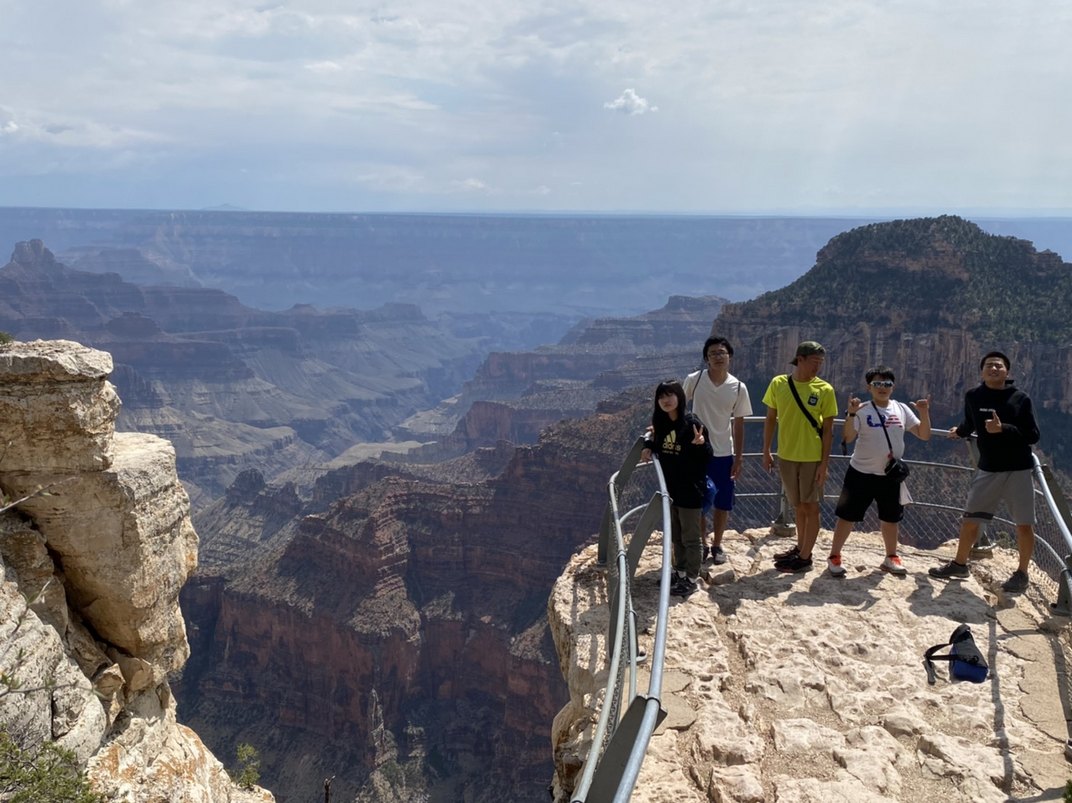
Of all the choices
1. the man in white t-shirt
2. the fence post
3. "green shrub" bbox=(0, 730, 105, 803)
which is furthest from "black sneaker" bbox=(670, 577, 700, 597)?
"green shrub" bbox=(0, 730, 105, 803)

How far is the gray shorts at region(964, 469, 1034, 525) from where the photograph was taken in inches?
286

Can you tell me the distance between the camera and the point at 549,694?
3444cm

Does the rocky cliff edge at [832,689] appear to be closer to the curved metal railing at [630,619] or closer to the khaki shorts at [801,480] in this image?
the curved metal railing at [630,619]

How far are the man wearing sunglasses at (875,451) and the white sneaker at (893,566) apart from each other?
0.07ft

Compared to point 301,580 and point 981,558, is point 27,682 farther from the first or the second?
point 301,580

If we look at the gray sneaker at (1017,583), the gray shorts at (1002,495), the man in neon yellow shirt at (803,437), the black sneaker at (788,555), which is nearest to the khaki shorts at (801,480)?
the man in neon yellow shirt at (803,437)

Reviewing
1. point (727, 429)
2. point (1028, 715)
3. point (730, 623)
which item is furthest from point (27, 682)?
point (1028, 715)

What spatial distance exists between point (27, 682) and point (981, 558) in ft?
28.5

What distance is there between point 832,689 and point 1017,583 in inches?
104

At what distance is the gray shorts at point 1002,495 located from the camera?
7.25 meters

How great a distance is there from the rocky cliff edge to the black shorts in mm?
630

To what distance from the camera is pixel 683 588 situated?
285 inches

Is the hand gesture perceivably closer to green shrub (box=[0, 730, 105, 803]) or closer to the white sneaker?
the white sneaker

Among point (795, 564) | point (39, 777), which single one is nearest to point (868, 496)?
point (795, 564)
